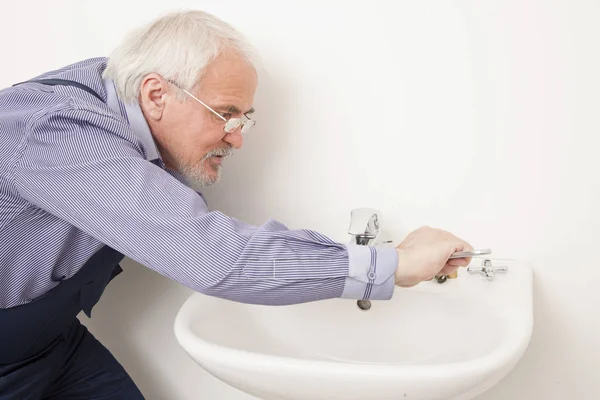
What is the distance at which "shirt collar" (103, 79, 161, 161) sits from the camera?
106cm

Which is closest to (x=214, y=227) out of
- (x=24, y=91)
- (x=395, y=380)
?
(x=395, y=380)

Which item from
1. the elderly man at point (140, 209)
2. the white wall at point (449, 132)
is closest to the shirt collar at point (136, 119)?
the elderly man at point (140, 209)

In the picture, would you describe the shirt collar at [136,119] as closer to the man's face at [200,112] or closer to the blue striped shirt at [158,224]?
the man's face at [200,112]

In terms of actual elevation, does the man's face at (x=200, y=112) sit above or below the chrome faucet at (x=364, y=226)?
above

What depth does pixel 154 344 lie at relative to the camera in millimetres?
1476

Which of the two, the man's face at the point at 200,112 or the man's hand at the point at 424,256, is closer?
the man's hand at the point at 424,256

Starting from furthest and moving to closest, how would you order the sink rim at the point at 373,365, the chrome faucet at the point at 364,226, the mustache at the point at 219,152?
the mustache at the point at 219,152 → the chrome faucet at the point at 364,226 → the sink rim at the point at 373,365

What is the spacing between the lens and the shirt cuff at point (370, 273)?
2.77ft

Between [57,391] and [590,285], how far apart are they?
1.11 meters

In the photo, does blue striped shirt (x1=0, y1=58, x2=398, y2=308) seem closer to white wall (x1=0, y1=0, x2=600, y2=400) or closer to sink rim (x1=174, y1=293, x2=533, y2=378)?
sink rim (x1=174, y1=293, x2=533, y2=378)

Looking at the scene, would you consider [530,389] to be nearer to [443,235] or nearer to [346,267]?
[443,235]

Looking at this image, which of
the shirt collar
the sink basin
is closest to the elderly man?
the shirt collar

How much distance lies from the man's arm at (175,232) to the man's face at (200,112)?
0.19 metres

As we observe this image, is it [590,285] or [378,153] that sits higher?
[378,153]
